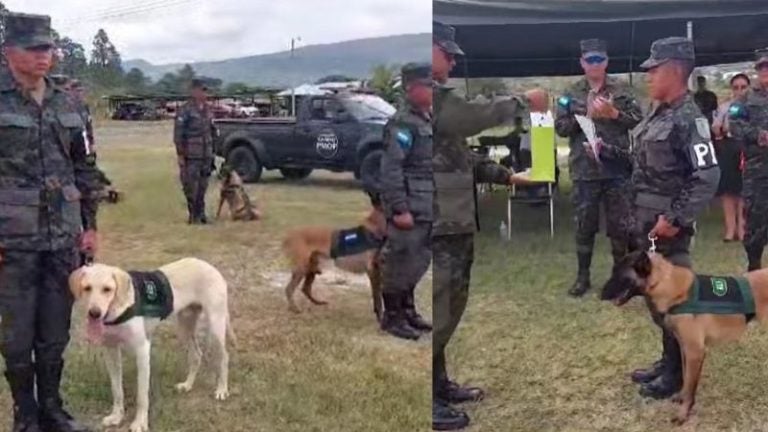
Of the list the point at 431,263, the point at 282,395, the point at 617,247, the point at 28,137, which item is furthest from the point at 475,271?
the point at 28,137

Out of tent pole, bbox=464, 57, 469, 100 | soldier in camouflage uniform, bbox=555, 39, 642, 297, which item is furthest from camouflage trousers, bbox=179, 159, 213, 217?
soldier in camouflage uniform, bbox=555, 39, 642, 297

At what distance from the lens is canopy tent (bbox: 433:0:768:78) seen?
2738 millimetres

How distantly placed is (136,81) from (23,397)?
2.92 ft

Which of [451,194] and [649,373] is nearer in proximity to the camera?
[451,194]

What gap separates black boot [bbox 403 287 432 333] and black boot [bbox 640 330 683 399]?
0.69 metres

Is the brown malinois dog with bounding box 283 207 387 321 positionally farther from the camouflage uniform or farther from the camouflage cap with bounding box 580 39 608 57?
the camouflage cap with bounding box 580 39 608 57

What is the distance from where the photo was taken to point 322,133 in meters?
2.68

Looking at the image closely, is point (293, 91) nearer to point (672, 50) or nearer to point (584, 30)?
point (584, 30)

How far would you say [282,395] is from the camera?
9.37 ft

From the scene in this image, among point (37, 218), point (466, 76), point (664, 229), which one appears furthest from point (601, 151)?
point (37, 218)

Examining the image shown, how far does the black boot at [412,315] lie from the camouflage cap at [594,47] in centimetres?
80

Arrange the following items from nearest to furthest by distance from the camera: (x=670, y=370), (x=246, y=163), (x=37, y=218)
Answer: (x=37, y=218) < (x=246, y=163) < (x=670, y=370)

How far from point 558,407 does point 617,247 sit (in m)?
0.49

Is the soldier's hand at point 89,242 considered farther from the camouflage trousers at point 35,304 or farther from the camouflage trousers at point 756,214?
the camouflage trousers at point 756,214
